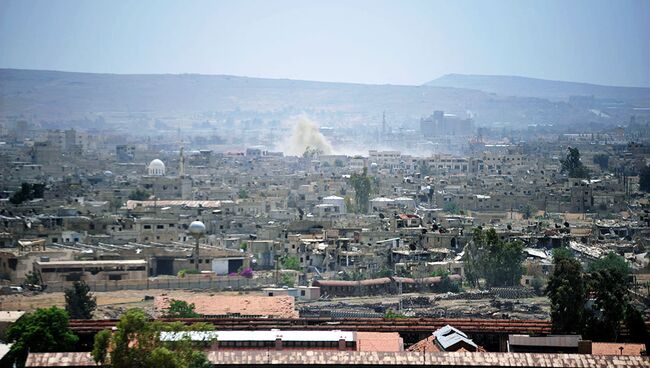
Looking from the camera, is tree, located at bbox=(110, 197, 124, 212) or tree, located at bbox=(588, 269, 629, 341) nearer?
tree, located at bbox=(588, 269, 629, 341)

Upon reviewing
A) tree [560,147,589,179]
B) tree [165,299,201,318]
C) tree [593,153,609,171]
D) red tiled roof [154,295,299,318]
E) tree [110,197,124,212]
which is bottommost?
tree [593,153,609,171]

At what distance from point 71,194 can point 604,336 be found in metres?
40.4

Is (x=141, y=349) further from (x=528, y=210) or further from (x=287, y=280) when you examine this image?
(x=528, y=210)

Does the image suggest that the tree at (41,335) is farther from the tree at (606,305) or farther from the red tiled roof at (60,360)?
the tree at (606,305)

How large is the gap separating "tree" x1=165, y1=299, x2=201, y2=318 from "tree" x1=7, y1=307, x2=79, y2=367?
482cm

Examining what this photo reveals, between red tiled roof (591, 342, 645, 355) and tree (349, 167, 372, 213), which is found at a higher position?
red tiled roof (591, 342, 645, 355)

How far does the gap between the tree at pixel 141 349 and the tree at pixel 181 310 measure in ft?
26.6

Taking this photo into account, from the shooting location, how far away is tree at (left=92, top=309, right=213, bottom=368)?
72.0 ft

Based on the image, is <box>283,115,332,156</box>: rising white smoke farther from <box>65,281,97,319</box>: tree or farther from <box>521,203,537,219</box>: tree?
<box>65,281,97,319</box>: tree

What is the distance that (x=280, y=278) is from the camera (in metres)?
41.7

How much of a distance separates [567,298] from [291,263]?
16.2 metres

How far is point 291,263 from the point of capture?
44188mm

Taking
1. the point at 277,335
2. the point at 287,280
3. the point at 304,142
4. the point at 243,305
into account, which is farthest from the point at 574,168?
the point at 304,142

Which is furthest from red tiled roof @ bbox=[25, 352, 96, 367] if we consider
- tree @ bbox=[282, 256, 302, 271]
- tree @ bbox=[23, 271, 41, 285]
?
tree @ bbox=[282, 256, 302, 271]
